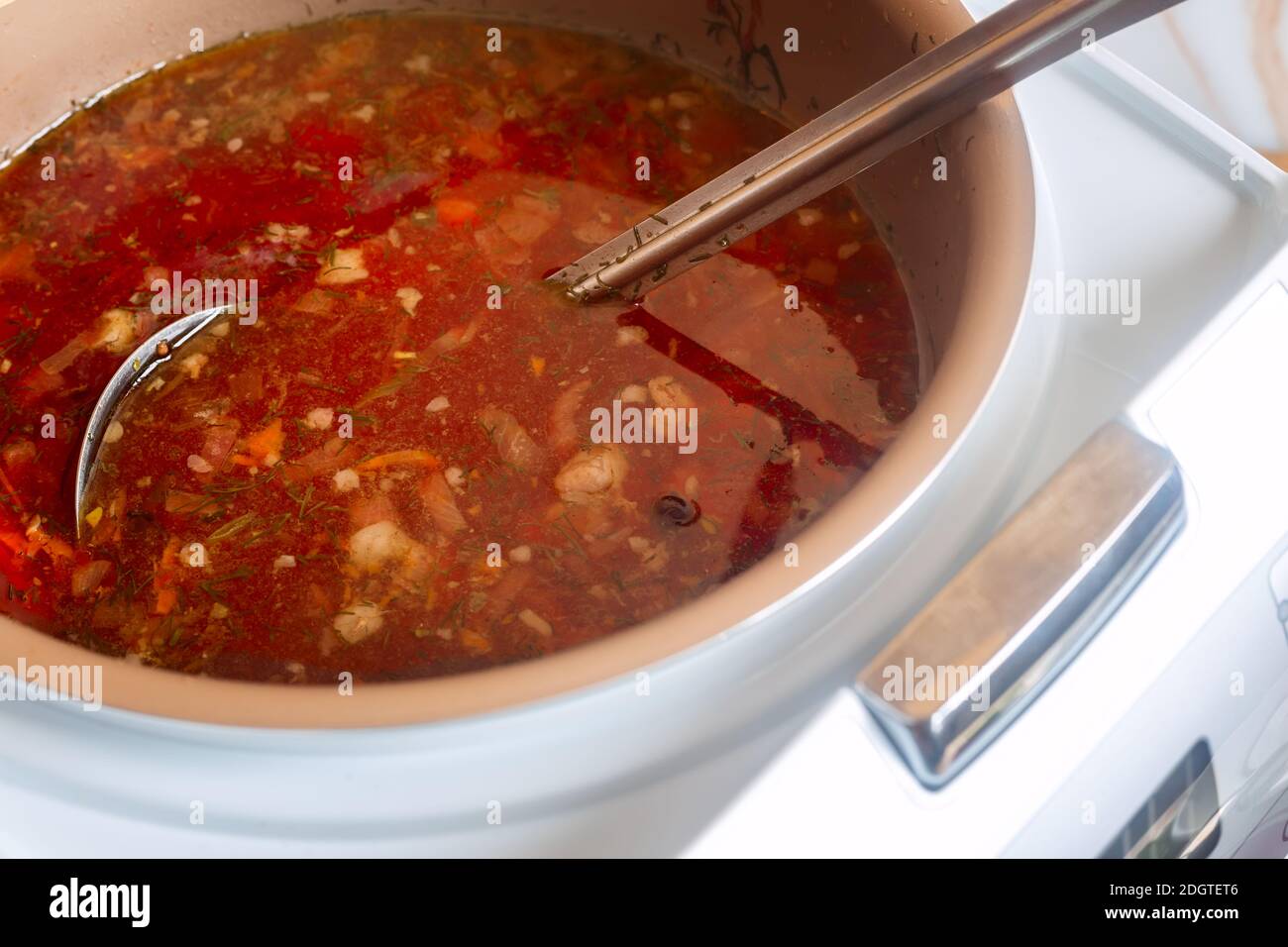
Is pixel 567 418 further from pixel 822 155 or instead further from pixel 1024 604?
pixel 1024 604

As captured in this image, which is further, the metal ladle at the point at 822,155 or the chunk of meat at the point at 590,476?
the chunk of meat at the point at 590,476

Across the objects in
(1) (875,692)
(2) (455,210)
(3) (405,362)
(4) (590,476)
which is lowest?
(1) (875,692)

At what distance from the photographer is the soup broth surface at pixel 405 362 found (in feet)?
3.02

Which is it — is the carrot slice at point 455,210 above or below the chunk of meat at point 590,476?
above

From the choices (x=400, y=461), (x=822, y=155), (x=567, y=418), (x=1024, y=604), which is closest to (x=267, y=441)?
(x=400, y=461)

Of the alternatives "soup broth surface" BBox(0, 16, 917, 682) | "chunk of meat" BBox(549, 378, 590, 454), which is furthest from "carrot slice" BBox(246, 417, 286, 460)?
"chunk of meat" BBox(549, 378, 590, 454)

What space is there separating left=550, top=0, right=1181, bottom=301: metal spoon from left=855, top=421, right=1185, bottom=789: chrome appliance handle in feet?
0.96

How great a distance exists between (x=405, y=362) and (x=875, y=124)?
19.5 inches

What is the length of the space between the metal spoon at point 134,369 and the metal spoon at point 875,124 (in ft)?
1.45

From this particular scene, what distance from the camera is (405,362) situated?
1063 mm

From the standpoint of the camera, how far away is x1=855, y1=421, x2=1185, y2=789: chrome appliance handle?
0.64 m

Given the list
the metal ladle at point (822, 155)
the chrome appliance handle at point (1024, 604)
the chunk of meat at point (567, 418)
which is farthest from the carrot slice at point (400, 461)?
the chrome appliance handle at point (1024, 604)

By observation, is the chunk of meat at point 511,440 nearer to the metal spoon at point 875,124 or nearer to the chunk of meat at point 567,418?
the chunk of meat at point 567,418
